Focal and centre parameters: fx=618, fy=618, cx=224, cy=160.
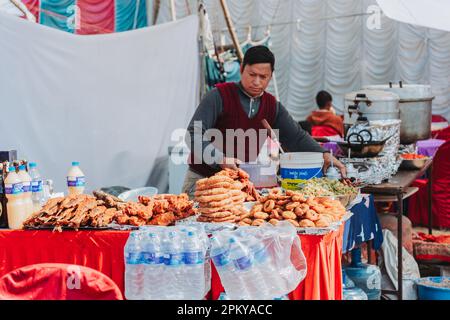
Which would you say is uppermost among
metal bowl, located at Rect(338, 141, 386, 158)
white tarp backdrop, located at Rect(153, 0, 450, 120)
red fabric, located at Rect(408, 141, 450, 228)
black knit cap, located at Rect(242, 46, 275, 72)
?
white tarp backdrop, located at Rect(153, 0, 450, 120)

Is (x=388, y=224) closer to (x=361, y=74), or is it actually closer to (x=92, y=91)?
(x=92, y=91)

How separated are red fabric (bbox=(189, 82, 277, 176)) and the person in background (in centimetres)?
381

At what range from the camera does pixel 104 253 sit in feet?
9.78

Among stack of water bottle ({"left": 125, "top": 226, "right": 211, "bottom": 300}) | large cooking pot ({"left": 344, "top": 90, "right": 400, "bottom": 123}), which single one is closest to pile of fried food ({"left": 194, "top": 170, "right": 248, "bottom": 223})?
stack of water bottle ({"left": 125, "top": 226, "right": 211, "bottom": 300})

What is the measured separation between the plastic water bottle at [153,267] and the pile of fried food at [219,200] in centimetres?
37

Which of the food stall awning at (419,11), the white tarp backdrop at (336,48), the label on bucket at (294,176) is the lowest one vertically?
the label on bucket at (294,176)

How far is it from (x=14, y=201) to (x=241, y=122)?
5.28 feet

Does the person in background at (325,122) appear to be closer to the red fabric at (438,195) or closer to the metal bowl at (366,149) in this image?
the red fabric at (438,195)

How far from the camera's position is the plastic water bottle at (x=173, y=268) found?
2701 millimetres

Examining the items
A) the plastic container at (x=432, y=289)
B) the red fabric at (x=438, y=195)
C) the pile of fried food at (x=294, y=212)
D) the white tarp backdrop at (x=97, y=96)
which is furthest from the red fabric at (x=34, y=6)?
the pile of fried food at (x=294, y=212)

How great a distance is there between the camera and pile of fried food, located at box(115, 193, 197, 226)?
3037 millimetres

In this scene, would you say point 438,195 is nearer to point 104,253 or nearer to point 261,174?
point 261,174

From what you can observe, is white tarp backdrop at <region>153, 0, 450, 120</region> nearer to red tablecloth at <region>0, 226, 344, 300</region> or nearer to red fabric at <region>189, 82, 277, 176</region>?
red fabric at <region>189, 82, 277, 176</region>
